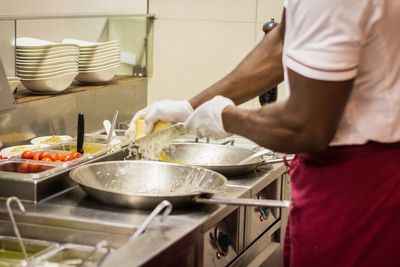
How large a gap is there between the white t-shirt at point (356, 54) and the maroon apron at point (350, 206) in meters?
0.04

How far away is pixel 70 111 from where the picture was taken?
2609 millimetres

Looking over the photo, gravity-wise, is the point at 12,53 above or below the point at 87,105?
above

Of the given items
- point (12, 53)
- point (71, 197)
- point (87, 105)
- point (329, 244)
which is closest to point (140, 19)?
point (87, 105)

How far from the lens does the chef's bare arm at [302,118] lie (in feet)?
4.47

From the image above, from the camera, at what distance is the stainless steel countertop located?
1.49 m

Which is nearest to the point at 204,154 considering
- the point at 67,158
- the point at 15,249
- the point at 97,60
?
A: the point at 67,158

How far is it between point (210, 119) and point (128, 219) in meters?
0.27

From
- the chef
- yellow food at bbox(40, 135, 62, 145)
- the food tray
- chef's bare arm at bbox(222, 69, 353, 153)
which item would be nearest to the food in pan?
yellow food at bbox(40, 135, 62, 145)

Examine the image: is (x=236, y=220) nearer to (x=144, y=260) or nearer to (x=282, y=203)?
(x=282, y=203)

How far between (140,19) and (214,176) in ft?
4.69

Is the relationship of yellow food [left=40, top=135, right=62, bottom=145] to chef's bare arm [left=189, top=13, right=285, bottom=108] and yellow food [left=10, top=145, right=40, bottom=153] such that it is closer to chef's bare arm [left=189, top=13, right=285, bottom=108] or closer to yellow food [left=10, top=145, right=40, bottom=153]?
yellow food [left=10, top=145, right=40, bottom=153]

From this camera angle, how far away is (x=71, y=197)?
1.80 m

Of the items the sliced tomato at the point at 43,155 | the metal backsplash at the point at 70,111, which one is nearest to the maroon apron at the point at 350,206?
the sliced tomato at the point at 43,155

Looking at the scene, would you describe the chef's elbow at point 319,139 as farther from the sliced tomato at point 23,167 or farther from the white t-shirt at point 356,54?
the sliced tomato at point 23,167
